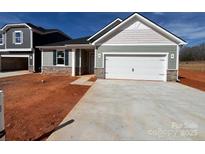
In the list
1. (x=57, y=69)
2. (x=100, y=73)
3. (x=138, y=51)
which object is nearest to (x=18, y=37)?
(x=57, y=69)

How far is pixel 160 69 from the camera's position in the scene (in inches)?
505

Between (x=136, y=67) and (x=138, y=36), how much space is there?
7.80 ft

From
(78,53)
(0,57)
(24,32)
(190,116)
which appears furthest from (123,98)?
(0,57)

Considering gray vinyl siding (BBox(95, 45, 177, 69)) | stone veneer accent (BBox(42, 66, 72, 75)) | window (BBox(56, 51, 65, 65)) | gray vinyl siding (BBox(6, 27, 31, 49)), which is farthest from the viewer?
gray vinyl siding (BBox(6, 27, 31, 49))

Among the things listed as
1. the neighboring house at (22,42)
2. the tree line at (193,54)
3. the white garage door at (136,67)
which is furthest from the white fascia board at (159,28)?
the tree line at (193,54)

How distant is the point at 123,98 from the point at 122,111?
182cm

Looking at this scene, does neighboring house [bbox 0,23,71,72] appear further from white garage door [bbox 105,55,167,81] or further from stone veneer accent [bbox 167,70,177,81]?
stone veneer accent [bbox 167,70,177,81]

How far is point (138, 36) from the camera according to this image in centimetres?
1280

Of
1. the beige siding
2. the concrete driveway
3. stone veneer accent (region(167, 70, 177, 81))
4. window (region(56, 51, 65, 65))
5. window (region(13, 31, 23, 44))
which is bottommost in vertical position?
the concrete driveway

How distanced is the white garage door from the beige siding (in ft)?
3.72

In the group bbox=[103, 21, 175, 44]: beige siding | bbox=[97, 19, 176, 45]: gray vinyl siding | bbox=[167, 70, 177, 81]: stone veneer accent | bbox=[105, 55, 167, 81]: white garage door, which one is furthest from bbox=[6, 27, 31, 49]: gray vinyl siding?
bbox=[167, 70, 177, 81]: stone veneer accent

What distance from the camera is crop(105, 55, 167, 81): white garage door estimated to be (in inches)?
505

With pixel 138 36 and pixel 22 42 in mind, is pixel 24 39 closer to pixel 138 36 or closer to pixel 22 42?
pixel 22 42
